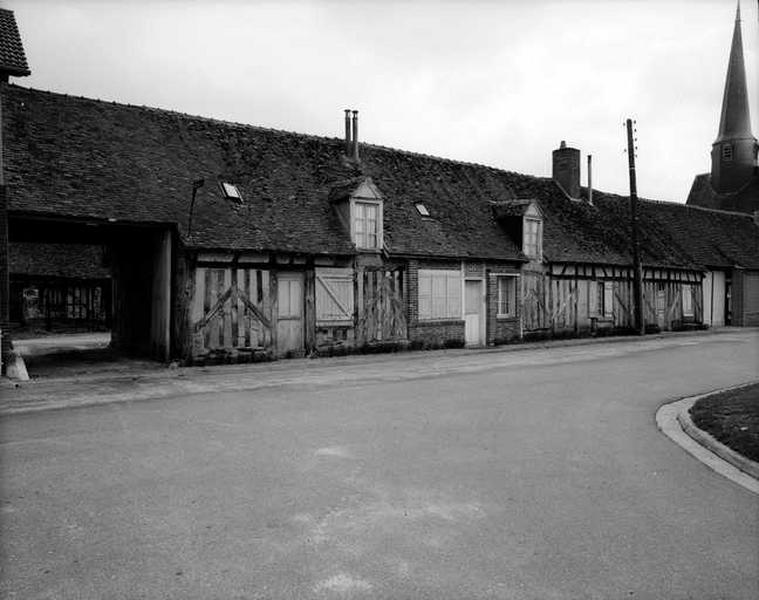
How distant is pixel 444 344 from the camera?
20.4 meters

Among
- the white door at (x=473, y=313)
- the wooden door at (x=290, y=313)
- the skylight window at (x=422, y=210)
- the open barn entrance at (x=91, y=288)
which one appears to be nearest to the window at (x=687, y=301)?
the white door at (x=473, y=313)

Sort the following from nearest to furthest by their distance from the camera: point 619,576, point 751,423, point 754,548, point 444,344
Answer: point 619,576 → point 754,548 → point 751,423 → point 444,344

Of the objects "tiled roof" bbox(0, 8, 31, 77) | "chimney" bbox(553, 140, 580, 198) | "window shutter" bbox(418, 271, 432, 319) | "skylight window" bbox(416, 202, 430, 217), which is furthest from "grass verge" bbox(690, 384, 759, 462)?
"chimney" bbox(553, 140, 580, 198)

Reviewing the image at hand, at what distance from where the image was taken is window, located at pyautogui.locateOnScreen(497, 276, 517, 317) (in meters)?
22.3

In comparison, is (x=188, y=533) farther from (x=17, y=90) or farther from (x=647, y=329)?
(x=647, y=329)

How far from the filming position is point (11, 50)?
43.2ft

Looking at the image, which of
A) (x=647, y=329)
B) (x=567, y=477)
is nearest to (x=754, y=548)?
(x=567, y=477)

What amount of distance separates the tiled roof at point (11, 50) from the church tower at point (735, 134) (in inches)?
1790

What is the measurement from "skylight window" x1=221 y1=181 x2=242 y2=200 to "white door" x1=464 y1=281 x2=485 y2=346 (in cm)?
804

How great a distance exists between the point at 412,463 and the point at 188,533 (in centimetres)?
255

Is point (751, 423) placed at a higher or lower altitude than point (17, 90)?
lower

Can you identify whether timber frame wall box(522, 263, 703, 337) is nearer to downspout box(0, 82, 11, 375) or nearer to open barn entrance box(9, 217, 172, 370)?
open barn entrance box(9, 217, 172, 370)

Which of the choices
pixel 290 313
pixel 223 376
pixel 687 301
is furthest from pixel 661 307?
pixel 223 376

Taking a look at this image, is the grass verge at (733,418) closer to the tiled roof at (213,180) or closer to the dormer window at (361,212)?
the tiled roof at (213,180)
